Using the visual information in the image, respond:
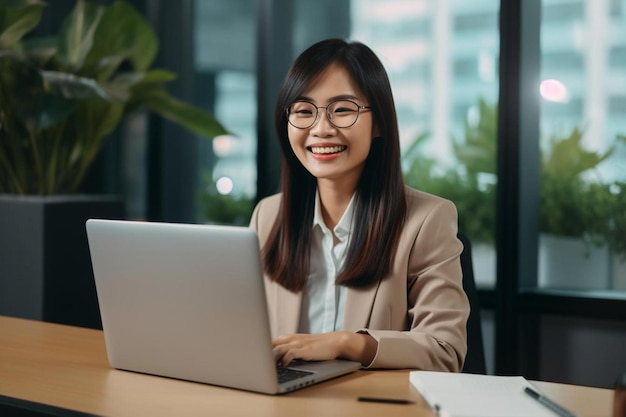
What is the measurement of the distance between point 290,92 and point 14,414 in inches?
36.2

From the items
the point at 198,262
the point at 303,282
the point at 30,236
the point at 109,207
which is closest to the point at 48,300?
the point at 30,236

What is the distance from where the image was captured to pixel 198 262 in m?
1.44

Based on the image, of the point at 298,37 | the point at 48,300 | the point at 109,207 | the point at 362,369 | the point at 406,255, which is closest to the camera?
the point at 362,369

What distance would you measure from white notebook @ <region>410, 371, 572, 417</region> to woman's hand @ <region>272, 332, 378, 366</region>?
16 cm

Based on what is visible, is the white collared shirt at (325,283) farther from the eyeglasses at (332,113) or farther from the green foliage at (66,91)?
the green foliage at (66,91)

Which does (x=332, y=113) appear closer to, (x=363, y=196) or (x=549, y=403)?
(x=363, y=196)

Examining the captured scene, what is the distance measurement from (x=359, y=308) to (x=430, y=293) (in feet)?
0.52

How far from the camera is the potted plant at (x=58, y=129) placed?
120 inches

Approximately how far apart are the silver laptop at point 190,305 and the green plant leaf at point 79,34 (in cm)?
180

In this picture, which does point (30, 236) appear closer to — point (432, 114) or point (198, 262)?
point (432, 114)

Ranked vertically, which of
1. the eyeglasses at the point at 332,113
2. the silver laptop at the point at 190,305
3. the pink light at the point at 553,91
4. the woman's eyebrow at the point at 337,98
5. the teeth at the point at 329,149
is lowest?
the silver laptop at the point at 190,305

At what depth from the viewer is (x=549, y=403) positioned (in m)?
1.33

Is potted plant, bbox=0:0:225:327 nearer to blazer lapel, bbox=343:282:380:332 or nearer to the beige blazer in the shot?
the beige blazer

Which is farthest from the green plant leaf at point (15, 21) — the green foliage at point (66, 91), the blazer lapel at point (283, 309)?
the blazer lapel at point (283, 309)
